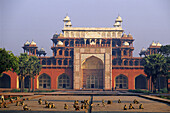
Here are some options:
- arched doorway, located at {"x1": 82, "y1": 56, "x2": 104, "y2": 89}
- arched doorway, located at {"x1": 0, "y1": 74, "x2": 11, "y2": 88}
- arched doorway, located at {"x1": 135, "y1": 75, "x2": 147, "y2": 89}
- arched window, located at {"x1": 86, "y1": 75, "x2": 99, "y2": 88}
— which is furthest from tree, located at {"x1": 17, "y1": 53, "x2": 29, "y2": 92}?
arched doorway, located at {"x1": 135, "y1": 75, "x2": 147, "y2": 89}

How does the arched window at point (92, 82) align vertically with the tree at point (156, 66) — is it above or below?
below

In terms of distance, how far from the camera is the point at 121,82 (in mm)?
63469

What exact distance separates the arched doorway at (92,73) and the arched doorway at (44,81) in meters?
8.58

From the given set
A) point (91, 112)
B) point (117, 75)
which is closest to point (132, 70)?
point (117, 75)

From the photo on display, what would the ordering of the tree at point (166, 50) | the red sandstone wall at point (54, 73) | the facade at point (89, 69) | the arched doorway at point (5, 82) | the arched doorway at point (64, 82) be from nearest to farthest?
1. the tree at point (166, 50)
2. the facade at point (89, 69)
3. the red sandstone wall at point (54, 73)
4. the arched doorway at point (64, 82)
5. the arched doorway at point (5, 82)

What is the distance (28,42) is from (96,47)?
18.1m

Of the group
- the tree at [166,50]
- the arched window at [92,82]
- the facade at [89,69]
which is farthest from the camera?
the arched window at [92,82]

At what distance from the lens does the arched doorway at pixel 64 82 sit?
63219 mm

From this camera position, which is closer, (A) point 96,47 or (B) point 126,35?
(A) point 96,47

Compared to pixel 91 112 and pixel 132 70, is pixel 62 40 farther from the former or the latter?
pixel 91 112

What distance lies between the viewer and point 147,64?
47844mm

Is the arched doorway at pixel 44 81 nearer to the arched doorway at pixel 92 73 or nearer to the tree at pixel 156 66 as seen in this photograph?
the arched doorway at pixel 92 73

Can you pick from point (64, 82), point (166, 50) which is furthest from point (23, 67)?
point (166, 50)

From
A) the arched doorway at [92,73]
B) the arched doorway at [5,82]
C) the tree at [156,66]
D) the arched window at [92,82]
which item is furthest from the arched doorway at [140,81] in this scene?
the arched doorway at [5,82]
